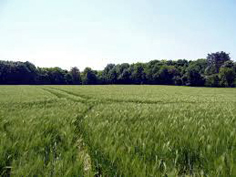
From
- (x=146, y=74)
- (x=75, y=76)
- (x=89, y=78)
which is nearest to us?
(x=146, y=74)

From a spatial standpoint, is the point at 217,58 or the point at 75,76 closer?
the point at 217,58

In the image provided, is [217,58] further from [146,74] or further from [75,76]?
[75,76]

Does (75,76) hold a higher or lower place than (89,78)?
higher

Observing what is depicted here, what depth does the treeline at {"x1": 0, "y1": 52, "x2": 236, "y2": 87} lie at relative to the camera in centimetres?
6334

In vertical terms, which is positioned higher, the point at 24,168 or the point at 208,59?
the point at 208,59

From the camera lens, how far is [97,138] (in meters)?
2.31

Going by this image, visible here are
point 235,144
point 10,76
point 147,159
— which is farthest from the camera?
point 10,76

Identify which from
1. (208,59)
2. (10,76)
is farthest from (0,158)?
(208,59)

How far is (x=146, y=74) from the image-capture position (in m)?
87.0

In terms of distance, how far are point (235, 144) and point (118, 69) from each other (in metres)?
98.4

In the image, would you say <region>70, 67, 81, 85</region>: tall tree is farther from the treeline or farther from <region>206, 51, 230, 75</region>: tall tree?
<region>206, 51, 230, 75</region>: tall tree

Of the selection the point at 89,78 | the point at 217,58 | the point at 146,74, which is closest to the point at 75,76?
the point at 89,78

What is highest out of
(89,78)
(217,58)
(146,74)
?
(217,58)

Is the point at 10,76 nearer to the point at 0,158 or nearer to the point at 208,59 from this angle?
the point at 0,158
